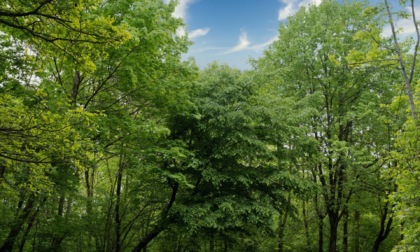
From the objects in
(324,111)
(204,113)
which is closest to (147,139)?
(204,113)

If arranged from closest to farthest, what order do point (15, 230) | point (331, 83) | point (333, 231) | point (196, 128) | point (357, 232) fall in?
1. point (15, 230)
2. point (196, 128)
3. point (331, 83)
4. point (333, 231)
5. point (357, 232)

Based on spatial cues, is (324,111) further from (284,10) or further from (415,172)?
(415,172)

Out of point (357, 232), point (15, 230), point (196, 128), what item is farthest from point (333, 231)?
point (15, 230)

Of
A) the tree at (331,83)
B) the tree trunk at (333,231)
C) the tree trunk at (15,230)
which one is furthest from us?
the tree trunk at (333,231)

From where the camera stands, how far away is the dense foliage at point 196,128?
5887mm

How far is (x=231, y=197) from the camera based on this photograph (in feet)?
36.6

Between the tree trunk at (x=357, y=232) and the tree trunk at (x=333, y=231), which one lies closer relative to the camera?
the tree trunk at (x=333, y=231)

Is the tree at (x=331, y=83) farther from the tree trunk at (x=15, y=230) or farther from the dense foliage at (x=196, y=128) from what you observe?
the tree trunk at (x=15, y=230)

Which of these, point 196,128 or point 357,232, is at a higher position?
point 196,128

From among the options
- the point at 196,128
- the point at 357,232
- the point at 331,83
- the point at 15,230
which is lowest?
the point at 15,230

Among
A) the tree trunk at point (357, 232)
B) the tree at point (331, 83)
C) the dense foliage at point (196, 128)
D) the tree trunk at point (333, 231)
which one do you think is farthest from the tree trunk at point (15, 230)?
the tree trunk at point (357, 232)

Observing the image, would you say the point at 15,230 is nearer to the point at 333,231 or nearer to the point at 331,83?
the point at 333,231

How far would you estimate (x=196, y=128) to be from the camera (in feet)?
41.7

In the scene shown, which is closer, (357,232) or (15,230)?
(15,230)
